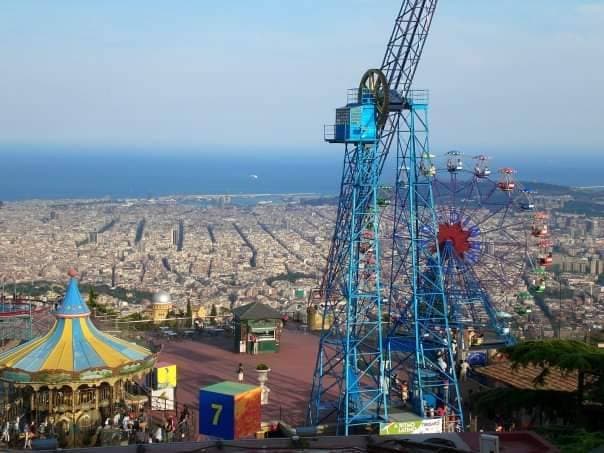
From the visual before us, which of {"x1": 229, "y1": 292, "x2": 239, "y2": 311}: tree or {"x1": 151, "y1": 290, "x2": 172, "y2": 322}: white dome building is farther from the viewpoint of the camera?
{"x1": 229, "y1": 292, "x2": 239, "y2": 311}: tree

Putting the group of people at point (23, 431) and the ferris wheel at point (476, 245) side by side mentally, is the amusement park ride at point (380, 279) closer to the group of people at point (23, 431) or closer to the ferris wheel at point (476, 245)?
the ferris wheel at point (476, 245)

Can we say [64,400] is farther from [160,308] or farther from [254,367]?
[160,308]

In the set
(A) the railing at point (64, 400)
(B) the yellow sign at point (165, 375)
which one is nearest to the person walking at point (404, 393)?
(B) the yellow sign at point (165, 375)

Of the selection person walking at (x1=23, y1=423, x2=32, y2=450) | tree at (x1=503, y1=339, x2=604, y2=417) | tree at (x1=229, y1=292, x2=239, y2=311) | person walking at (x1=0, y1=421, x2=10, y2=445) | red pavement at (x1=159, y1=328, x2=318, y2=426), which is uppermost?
tree at (x1=503, y1=339, x2=604, y2=417)

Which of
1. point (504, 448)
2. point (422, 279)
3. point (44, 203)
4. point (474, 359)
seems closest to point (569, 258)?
point (474, 359)

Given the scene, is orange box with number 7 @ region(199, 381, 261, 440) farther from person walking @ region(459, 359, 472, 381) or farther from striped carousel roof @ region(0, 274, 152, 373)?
person walking @ region(459, 359, 472, 381)

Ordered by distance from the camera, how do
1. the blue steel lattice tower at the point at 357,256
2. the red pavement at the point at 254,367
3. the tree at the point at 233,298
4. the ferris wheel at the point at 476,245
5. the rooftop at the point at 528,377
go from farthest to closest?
the tree at the point at 233,298, the ferris wheel at the point at 476,245, the red pavement at the point at 254,367, the rooftop at the point at 528,377, the blue steel lattice tower at the point at 357,256

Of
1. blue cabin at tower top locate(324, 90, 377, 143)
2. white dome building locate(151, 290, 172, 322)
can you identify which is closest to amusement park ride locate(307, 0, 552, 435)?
blue cabin at tower top locate(324, 90, 377, 143)
